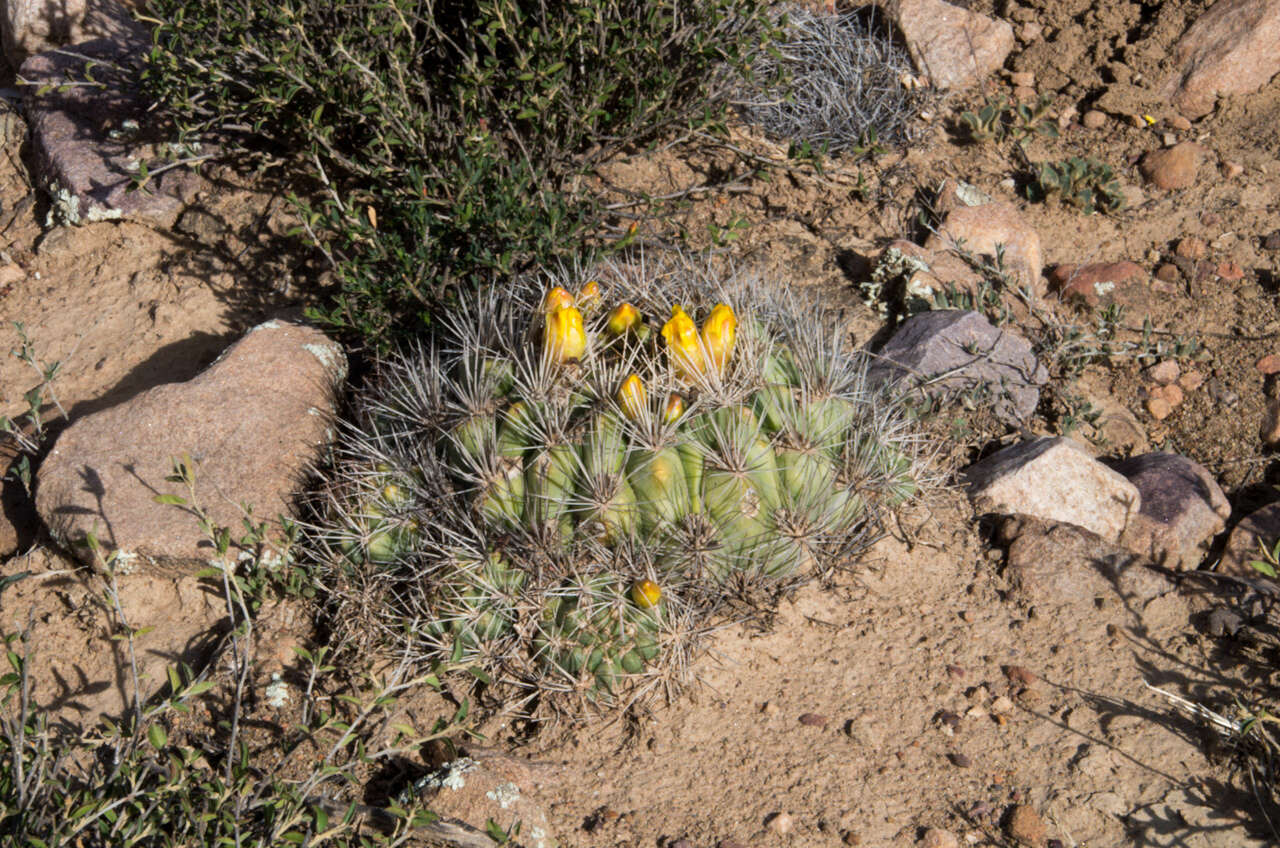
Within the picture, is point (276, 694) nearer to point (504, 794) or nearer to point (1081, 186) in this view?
point (504, 794)

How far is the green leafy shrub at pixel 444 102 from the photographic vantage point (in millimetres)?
4223

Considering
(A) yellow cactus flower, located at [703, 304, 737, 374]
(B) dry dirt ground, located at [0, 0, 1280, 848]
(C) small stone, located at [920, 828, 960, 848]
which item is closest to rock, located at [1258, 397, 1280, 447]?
(B) dry dirt ground, located at [0, 0, 1280, 848]

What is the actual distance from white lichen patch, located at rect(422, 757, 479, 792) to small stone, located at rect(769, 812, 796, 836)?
2.93 ft

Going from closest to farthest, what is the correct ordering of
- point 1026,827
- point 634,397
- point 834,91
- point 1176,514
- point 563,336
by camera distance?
point 1026,827 → point 634,397 → point 563,336 → point 1176,514 → point 834,91

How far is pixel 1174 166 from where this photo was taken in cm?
541

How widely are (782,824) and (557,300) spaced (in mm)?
1716

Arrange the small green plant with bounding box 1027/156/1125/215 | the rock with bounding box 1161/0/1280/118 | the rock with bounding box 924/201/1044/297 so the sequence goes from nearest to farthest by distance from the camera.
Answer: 1. the rock with bounding box 924/201/1044/297
2. the small green plant with bounding box 1027/156/1125/215
3. the rock with bounding box 1161/0/1280/118

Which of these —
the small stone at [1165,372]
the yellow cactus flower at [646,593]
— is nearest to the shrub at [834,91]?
the small stone at [1165,372]

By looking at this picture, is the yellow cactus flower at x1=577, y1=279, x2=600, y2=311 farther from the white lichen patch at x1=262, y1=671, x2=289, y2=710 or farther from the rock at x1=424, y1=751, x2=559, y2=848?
the white lichen patch at x1=262, y1=671, x2=289, y2=710

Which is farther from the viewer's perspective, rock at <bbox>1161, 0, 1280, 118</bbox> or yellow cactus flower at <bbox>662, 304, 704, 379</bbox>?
rock at <bbox>1161, 0, 1280, 118</bbox>

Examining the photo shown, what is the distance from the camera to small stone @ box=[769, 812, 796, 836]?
2.99 metres

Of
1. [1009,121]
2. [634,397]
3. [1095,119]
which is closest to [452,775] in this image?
[634,397]

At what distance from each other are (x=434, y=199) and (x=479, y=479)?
1.51m

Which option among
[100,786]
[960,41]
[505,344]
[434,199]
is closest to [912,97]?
[960,41]
